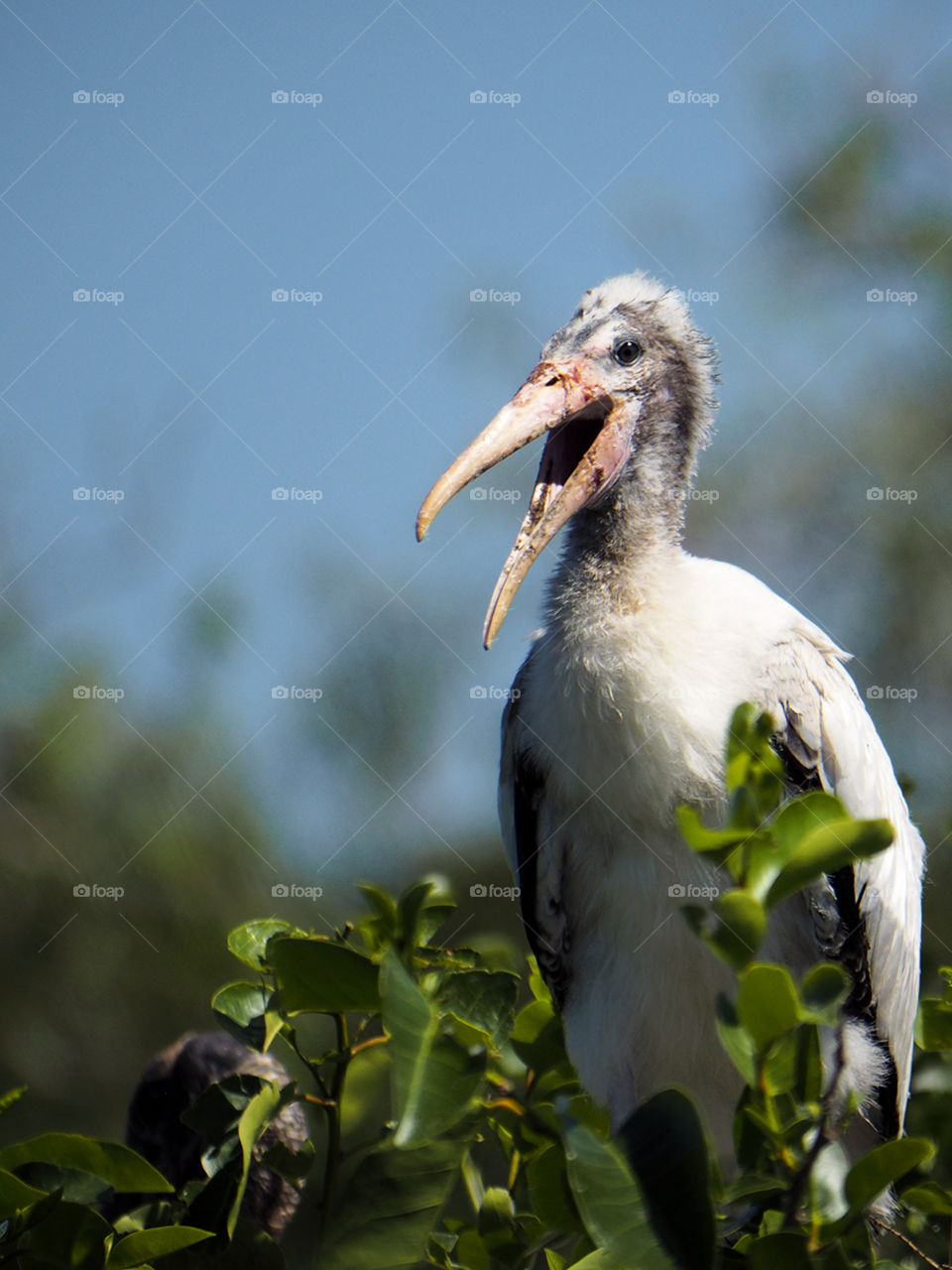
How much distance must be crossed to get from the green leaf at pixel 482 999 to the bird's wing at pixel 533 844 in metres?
1.39

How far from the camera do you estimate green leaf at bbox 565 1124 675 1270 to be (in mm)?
688

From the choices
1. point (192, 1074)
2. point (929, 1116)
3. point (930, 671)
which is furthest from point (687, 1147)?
point (930, 671)

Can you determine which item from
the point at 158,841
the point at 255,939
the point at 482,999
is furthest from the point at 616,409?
the point at 158,841

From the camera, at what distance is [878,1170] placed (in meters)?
0.80

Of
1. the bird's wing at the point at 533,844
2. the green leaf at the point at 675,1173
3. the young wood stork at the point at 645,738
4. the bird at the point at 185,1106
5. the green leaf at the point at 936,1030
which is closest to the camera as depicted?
the green leaf at the point at 675,1173

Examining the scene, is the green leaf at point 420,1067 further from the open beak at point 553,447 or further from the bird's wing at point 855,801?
the bird's wing at point 855,801

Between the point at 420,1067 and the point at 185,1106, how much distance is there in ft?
7.99

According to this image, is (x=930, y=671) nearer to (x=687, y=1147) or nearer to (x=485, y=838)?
(x=485, y=838)

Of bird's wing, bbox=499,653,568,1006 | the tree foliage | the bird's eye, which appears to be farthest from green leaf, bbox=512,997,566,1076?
the bird's eye

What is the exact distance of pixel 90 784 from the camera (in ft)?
24.7

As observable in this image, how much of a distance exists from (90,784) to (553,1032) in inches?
265

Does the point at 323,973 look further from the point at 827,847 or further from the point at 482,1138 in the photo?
the point at 827,847

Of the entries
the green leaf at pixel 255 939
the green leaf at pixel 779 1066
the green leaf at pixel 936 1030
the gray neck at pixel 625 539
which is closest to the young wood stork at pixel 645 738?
the gray neck at pixel 625 539

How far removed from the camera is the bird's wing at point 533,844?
2443mm
